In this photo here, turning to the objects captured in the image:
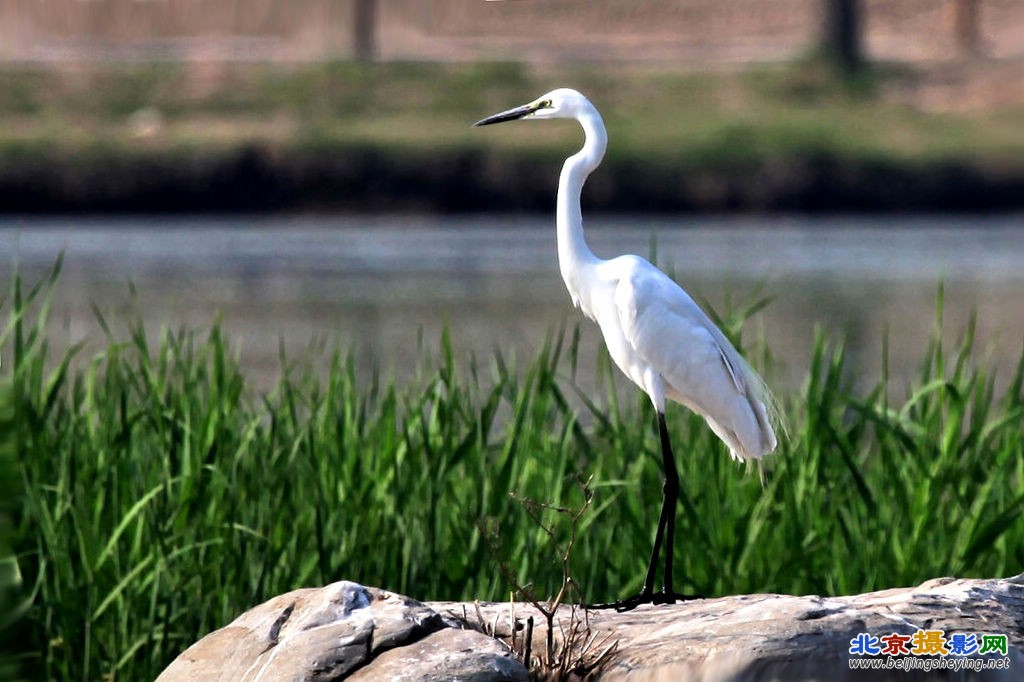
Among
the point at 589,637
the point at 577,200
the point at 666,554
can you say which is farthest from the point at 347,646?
the point at 577,200

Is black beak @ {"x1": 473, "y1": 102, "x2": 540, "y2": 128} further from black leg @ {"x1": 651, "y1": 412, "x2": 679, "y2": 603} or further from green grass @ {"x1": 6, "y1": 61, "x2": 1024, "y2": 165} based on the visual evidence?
green grass @ {"x1": 6, "y1": 61, "x2": 1024, "y2": 165}

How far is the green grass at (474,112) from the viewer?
25688 millimetres

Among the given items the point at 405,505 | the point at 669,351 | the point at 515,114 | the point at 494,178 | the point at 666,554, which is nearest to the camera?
the point at 515,114

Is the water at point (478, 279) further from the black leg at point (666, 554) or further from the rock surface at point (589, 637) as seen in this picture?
the rock surface at point (589, 637)

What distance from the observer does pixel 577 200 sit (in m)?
3.12

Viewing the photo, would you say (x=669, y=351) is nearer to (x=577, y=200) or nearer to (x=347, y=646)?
(x=577, y=200)

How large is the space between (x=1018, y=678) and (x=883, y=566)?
117 centimetres

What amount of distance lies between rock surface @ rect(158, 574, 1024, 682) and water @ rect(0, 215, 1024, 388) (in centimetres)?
185

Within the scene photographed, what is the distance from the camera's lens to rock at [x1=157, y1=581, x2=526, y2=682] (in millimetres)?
2590

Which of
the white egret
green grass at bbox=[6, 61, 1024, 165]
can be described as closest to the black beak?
the white egret

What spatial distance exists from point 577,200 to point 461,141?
74.5 ft

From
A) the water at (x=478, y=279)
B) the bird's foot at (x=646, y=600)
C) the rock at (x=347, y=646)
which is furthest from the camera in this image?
the water at (x=478, y=279)

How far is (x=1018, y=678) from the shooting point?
2.58 meters

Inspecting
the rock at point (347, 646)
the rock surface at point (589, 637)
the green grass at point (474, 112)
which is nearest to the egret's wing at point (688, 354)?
the rock surface at point (589, 637)
